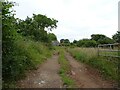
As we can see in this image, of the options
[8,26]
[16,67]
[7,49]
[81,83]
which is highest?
[8,26]

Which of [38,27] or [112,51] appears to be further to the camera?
[38,27]

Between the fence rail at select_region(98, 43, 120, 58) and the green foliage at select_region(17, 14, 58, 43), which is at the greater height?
the green foliage at select_region(17, 14, 58, 43)

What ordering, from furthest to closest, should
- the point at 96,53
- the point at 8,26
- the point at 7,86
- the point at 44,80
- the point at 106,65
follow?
the point at 96,53 < the point at 106,65 < the point at 44,80 < the point at 8,26 < the point at 7,86

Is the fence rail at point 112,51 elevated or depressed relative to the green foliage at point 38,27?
depressed

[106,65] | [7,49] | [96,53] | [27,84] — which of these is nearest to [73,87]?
[27,84]

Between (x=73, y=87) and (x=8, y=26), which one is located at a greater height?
(x=8, y=26)

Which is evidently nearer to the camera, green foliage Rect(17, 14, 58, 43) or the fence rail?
the fence rail

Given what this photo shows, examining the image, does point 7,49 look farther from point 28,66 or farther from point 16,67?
point 28,66

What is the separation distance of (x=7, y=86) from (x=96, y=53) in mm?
11922

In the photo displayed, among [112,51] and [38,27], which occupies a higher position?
[38,27]

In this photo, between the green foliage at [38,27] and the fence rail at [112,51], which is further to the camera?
the green foliage at [38,27]

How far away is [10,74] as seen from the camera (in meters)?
10.7

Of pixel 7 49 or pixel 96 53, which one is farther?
pixel 96 53

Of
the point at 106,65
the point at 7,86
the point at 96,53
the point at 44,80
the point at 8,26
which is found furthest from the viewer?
the point at 96,53
